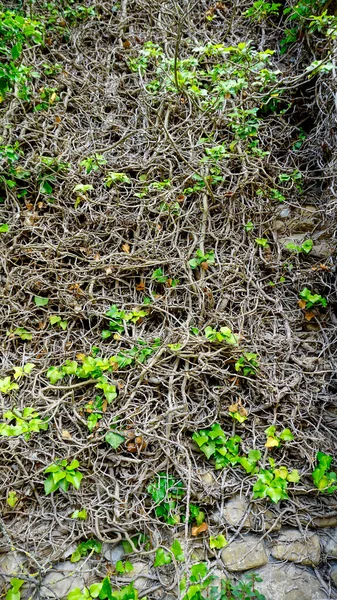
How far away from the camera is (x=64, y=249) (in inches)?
90.4

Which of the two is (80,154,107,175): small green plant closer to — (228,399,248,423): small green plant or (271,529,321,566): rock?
(228,399,248,423): small green plant

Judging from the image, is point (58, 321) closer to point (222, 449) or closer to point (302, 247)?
point (222, 449)

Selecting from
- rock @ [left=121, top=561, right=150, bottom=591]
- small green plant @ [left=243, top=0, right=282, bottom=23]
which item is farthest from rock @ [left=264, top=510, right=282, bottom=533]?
small green plant @ [left=243, top=0, right=282, bottom=23]

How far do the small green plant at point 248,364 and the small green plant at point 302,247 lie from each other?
71cm

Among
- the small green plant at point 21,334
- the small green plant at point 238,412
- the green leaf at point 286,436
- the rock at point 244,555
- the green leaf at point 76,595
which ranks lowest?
the green leaf at point 76,595

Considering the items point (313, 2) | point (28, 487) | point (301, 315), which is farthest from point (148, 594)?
point (313, 2)

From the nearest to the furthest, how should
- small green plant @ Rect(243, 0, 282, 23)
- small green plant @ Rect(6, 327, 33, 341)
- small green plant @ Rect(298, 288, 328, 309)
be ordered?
small green plant @ Rect(6, 327, 33, 341) < small green plant @ Rect(298, 288, 328, 309) < small green plant @ Rect(243, 0, 282, 23)

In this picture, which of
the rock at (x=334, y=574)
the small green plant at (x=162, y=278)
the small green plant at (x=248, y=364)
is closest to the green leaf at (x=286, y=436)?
the small green plant at (x=248, y=364)

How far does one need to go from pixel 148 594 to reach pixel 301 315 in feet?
4.88

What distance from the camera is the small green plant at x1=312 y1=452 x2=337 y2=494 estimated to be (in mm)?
1795

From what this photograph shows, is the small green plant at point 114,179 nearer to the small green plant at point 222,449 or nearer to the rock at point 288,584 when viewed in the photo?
the small green plant at point 222,449

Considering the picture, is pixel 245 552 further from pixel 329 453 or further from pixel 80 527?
pixel 80 527

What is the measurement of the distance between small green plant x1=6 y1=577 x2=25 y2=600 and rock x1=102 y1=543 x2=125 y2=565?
333 millimetres

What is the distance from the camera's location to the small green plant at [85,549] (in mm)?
1667
